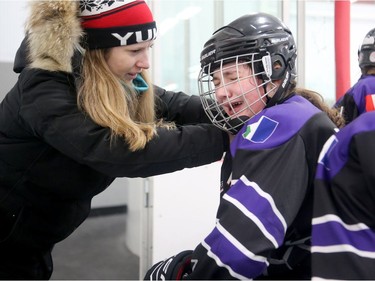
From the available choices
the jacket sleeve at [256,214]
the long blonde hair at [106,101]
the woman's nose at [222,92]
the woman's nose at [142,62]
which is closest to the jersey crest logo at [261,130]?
the jacket sleeve at [256,214]

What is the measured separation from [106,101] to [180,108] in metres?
0.39

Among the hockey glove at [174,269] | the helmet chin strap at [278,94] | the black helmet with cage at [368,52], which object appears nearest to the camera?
the hockey glove at [174,269]

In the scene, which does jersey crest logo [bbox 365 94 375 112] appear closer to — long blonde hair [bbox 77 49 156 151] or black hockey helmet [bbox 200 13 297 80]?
black hockey helmet [bbox 200 13 297 80]

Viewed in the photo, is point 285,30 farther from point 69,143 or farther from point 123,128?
point 69,143

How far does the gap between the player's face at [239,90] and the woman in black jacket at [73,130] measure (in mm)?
112

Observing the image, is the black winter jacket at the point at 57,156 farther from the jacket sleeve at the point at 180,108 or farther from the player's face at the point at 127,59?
the jacket sleeve at the point at 180,108

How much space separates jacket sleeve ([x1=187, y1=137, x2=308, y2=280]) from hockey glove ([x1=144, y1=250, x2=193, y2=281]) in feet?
0.36

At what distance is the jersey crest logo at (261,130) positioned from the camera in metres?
0.98

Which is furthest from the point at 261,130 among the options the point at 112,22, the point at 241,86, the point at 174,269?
the point at 112,22

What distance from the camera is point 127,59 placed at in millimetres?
1273

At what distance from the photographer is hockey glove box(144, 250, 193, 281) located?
Answer: 42.1 inches

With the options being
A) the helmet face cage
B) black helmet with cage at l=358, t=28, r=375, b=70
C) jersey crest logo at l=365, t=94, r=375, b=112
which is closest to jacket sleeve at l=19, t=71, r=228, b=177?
the helmet face cage

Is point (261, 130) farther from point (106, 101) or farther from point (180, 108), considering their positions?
point (180, 108)

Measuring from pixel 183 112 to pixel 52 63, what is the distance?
0.51 m
